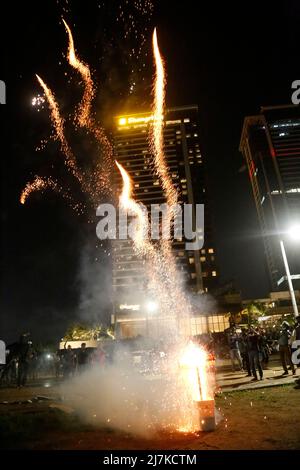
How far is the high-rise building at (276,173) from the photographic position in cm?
11762

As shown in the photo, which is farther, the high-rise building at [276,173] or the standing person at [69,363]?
the high-rise building at [276,173]

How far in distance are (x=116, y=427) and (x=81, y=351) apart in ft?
34.6

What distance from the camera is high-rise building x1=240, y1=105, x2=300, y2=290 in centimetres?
11762

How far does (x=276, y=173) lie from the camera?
123 meters

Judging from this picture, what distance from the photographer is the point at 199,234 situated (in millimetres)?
105562

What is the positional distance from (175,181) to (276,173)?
127 ft

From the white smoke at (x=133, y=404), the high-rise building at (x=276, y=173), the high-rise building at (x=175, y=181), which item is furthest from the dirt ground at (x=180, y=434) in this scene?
the high-rise building at (x=276, y=173)

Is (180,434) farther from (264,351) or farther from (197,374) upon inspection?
(264,351)

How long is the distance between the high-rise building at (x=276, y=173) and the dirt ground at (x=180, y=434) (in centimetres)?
10872

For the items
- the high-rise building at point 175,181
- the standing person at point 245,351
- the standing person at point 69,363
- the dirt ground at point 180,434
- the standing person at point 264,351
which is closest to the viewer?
the dirt ground at point 180,434

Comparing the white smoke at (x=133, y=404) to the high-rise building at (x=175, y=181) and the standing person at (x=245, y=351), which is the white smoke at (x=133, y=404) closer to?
the standing person at (x=245, y=351)

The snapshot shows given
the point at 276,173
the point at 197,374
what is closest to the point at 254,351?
the point at 197,374

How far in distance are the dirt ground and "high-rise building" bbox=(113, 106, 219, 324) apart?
218 feet
